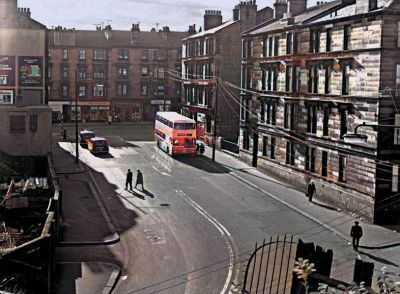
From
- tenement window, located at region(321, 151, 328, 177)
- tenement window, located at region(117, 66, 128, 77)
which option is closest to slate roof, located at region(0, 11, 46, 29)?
tenement window, located at region(321, 151, 328, 177)

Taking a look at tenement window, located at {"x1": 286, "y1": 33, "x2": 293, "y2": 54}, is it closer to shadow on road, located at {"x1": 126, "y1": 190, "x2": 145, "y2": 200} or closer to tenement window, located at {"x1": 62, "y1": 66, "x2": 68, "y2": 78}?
shadow on road, located at {"x1": 126, "y1": 190, "x2": 145, "y2": 200}

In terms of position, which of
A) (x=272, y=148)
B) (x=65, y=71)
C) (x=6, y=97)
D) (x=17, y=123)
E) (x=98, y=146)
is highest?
(x=65, y=71)

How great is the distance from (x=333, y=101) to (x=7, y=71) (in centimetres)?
2622

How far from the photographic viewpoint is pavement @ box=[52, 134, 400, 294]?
22.6 m

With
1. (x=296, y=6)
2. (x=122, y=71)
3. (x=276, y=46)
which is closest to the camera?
(x=276, y=46)

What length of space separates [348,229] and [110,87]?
194ft

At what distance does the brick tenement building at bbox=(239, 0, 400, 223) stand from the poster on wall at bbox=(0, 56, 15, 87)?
19201 mm

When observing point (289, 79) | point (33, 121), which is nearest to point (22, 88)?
point (33, 121)

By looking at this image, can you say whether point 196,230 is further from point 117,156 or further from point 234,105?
point 234,105

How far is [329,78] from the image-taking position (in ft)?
121

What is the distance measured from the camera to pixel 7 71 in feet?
155

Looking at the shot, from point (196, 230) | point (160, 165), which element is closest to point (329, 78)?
point (196, 230)

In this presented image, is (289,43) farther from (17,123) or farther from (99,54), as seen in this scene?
(99,54)

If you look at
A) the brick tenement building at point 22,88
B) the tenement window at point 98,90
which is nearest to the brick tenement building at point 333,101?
the brick tenement building at point 22,88
